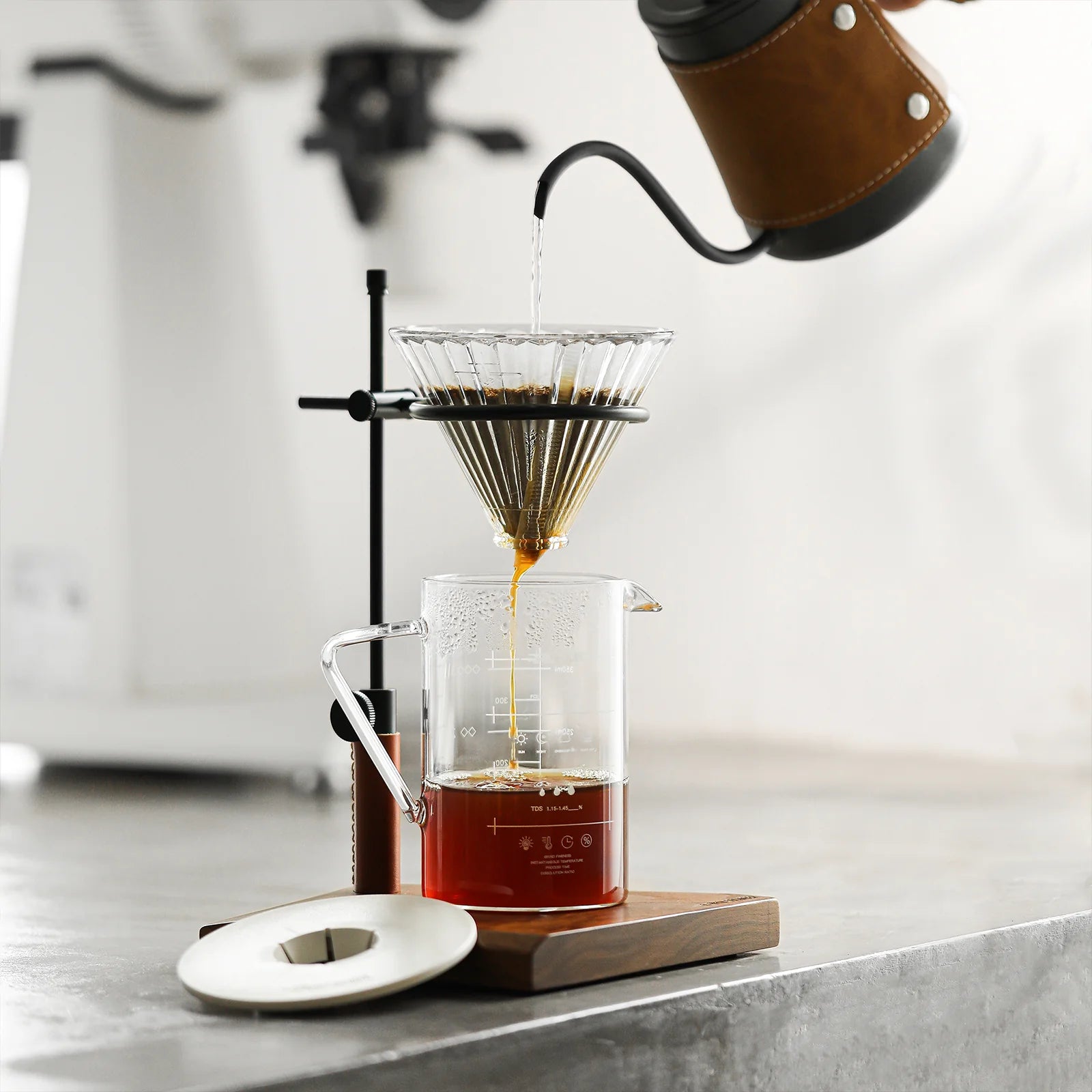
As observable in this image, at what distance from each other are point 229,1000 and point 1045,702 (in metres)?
1.61

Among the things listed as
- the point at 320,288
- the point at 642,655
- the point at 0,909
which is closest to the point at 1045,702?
the point at 642,655

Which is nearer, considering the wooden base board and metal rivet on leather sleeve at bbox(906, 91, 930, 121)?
the wooden base board

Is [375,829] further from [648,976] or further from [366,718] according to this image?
[648,976]

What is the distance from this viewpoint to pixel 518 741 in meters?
0.95

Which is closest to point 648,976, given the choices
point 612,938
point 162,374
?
point 612,938

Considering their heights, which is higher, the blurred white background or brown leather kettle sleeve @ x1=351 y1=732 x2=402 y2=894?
the blurred white background

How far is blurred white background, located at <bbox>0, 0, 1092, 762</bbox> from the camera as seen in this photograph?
81.7 inches

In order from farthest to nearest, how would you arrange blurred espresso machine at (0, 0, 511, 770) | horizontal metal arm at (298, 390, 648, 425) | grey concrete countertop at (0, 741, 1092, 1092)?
blurred espresso machine at (0, 0, 511, 770)
horizontal metal arm at (298, 390, 648, 425)
grey concrete countertop at (0, 741, 1092, 1092)

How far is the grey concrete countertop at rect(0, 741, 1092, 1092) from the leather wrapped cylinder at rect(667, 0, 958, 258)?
50cm

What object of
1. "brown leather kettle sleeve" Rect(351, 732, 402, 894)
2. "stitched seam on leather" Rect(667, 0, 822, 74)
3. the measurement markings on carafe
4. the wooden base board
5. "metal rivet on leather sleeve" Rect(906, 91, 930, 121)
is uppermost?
"stitched seam on leather" Rect(667, 0, 822, 74)

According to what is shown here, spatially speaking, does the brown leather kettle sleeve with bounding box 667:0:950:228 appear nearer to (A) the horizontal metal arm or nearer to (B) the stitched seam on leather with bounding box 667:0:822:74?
(B) the stitched seam on leather with bounding box 667:0:822:74

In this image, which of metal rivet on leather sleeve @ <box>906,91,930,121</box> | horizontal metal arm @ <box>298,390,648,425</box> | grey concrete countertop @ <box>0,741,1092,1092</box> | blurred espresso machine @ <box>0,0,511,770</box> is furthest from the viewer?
blurred espresso machine @ <box>0,0,511,770</box>

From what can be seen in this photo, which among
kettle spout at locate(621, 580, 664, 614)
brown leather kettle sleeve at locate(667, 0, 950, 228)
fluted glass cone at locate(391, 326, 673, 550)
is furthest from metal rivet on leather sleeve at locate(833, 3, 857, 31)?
kettle spout at locate(621, 580, 664, 614)

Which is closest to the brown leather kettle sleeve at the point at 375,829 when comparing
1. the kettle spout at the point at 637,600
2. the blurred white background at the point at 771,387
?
the kettle spout at the point at 637,600
